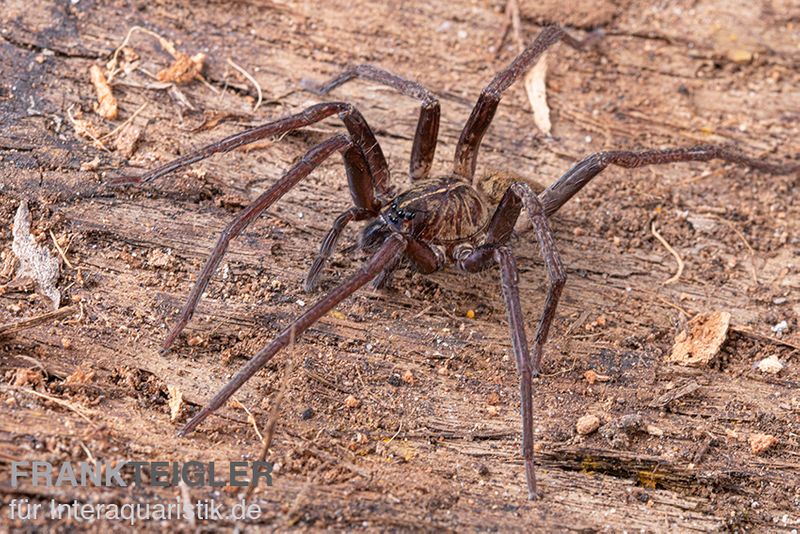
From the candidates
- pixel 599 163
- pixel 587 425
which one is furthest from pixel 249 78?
pixel 587 425

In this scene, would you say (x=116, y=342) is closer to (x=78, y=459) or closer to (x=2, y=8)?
(x=78, y=459)

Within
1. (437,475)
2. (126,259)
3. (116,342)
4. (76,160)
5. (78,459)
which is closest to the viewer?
(78,459)

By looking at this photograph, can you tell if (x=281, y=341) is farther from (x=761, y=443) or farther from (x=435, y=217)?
(x=761, y=443)

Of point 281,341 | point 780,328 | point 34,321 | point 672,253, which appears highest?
point 672,253

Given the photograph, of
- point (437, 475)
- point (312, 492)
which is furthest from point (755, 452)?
point (312, 492)

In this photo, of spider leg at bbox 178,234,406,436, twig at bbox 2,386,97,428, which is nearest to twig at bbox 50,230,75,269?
twig at bbox 2,386,97,428

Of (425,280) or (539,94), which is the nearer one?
(425,280)

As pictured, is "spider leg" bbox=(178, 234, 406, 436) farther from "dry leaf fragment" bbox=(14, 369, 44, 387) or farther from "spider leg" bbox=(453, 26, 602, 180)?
"spider leg" bbox=(453, 26, 602, 180)
